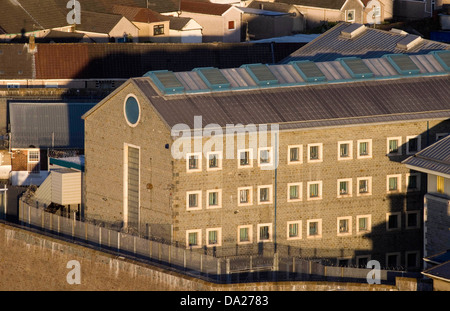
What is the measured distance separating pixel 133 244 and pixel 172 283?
4.95 m

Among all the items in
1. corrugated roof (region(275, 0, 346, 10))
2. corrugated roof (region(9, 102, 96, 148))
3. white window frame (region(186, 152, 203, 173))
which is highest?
corrugated roof (region(275, 0, 346, 10))

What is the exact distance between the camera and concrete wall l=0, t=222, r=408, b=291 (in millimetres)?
91625

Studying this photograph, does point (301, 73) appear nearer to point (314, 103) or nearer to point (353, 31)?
point (314, 103)

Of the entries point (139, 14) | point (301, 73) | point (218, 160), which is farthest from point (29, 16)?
point (218, 160)

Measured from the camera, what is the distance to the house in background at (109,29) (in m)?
168

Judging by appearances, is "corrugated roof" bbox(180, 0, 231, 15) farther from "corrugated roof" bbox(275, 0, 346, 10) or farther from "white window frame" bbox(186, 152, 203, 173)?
"white window frame" bbox(186, 152, 203, 173)

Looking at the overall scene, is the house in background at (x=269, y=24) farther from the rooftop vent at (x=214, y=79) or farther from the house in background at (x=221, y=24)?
the rooftop vent at (x=214, y=79)

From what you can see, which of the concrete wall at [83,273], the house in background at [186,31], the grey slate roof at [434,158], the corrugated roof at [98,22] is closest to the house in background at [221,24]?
the house in background at [186,31]

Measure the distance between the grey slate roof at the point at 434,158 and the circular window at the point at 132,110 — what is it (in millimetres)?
17929

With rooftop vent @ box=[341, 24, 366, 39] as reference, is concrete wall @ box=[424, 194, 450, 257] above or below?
below

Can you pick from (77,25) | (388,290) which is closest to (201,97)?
(388,290)

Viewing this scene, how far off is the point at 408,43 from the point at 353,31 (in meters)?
6.26

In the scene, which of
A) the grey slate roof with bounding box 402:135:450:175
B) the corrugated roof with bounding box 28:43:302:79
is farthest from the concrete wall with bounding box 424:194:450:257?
the corrugated roof with bounding box 28:43:302:79

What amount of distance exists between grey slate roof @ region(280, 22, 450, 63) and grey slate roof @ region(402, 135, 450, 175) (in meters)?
14.8
